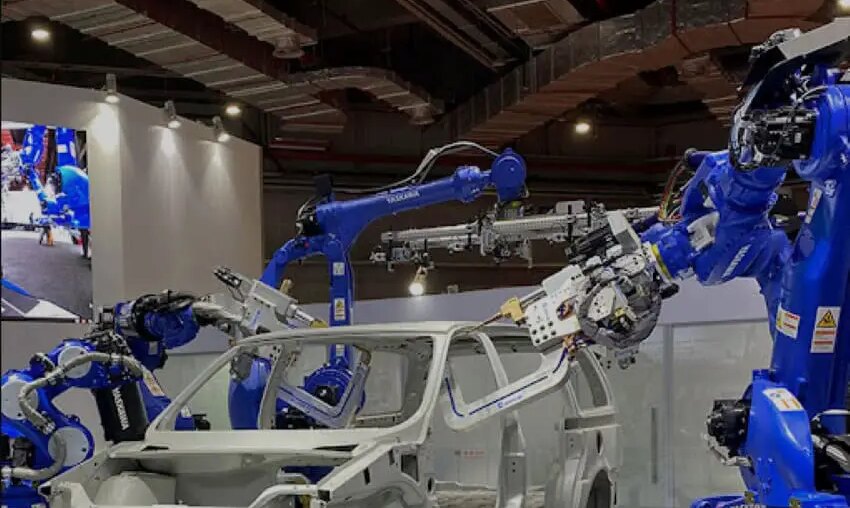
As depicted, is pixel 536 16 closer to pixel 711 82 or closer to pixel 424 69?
pixel 711 82

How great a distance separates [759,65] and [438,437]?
209 centimetres

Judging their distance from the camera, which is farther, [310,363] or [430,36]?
[430,36]

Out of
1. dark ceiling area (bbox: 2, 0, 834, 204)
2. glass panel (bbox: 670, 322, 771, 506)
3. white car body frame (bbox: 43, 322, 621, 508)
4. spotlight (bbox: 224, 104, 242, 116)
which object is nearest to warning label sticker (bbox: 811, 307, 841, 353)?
white car body frame (bbox: 43, 322, 621, 508)

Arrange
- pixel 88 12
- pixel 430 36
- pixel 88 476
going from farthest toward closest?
pixel 430 36 < pixel 88 12 < pixel 88 476

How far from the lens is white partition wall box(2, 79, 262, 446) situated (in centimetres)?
927

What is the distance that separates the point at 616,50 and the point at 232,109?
587 cm

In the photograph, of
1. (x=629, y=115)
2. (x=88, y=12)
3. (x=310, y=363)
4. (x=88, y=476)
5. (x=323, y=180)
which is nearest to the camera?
(x=88, y=476)

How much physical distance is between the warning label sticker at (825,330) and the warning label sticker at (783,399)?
0.58 feet

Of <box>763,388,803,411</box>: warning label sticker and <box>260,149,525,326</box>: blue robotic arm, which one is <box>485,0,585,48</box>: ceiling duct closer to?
<box>260,149,525,326</box>: blue robotic arm

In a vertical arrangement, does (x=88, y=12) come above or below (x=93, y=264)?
above

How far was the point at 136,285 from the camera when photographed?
32.0ft

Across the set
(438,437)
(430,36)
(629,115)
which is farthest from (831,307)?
(629,115)

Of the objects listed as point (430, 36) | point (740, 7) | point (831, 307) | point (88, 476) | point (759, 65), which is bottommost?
point (88, 476)

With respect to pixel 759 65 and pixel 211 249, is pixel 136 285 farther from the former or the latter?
pixel 759 65
